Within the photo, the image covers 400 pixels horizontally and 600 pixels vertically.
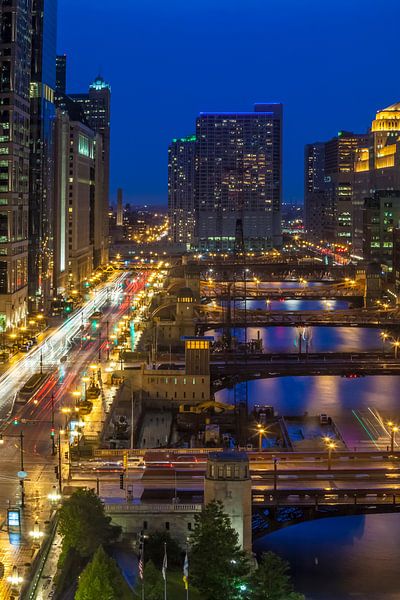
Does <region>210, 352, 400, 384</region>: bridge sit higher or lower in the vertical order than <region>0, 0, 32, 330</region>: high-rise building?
lower

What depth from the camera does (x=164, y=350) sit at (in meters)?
95.8

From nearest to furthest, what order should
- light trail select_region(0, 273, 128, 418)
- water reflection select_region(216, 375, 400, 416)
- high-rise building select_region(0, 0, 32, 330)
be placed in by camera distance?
light trail select_region(0, 273, 128, 418)
water reflection select_region(216, 375, 400, 416)
high-rise building select_region(0, 0, 32, 330)

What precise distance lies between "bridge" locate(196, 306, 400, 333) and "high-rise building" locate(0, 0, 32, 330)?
22.9 meters

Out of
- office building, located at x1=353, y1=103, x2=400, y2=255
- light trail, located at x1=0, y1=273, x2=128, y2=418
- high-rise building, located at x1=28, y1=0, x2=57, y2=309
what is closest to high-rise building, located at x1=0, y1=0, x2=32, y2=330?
light trail, located at x1=0, y1=273, x2=128, y2=418

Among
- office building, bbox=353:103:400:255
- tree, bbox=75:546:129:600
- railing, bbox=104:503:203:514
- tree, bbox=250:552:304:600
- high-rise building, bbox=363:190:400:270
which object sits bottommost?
tree, bbox=250:552:304:600

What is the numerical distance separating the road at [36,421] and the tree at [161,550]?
4103 millimetres

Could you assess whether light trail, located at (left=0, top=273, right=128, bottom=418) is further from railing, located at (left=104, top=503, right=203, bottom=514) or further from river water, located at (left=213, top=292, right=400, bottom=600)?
railing, located at (left=104, top=503, right=203, bottom=514)

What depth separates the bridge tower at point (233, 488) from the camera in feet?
120

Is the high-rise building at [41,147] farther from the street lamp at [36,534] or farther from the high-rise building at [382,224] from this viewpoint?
the high-rise building at [382,224]

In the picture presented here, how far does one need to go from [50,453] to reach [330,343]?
63.8 metres

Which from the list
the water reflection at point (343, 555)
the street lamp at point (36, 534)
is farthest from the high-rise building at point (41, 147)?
the street lamp at point (36, 534)

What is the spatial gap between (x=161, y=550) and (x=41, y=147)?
73.4 meters

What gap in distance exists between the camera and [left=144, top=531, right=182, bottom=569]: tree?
36600mm

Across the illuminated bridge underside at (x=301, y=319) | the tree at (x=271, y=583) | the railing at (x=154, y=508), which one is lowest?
the illuminated bridge underside at (x=301, y=319)
